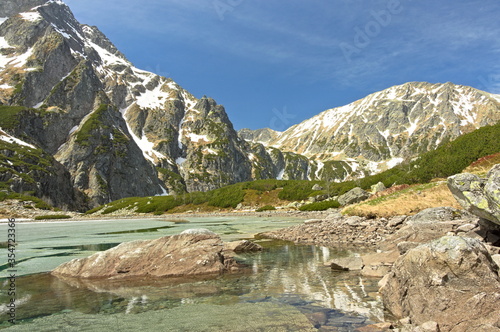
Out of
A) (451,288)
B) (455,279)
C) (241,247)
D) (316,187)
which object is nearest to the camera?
(451,288)

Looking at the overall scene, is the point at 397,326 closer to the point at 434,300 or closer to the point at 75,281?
the point at 434,300

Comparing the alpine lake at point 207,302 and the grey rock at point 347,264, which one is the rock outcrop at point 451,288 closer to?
the alpine lake at point 207,302

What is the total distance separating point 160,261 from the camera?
15.8m

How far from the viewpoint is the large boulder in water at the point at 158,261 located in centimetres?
1515

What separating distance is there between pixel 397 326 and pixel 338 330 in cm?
152

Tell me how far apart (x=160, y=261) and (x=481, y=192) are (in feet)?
48.1

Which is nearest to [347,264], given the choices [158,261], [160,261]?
[160,261]

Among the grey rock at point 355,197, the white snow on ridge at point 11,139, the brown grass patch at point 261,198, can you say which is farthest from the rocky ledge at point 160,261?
the white snow on ridge at point 11,139

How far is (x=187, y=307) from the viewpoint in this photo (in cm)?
1001

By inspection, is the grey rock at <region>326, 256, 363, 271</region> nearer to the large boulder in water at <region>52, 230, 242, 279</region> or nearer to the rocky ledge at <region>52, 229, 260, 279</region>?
the rocky ledge at <region>52, 229, 260, 279</region>

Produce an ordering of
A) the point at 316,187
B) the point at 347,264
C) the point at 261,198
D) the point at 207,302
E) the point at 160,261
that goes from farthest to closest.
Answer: the point at 316,187, the point at 261,198, the point at 160,261, the point at 347,264, the point at 207,302

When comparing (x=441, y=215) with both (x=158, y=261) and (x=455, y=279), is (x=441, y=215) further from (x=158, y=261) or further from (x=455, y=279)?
(x=158, y=261)

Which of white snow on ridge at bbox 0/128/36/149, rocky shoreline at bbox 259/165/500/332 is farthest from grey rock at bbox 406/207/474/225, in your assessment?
white snow on ridge at bbox 0/128/36/149

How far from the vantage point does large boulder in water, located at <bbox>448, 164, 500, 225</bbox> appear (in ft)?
33.2
